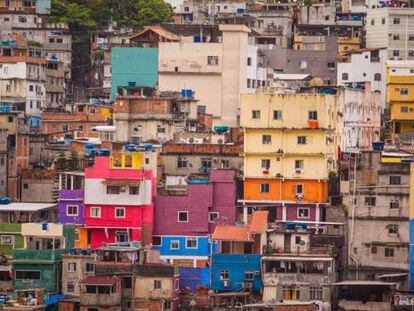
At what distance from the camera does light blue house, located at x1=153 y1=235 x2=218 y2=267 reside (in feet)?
249

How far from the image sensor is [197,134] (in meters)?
83.1

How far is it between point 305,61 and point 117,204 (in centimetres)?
2891

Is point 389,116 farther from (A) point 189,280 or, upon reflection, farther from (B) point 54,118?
(A) point 189,280

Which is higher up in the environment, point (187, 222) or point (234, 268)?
point (187, 222)

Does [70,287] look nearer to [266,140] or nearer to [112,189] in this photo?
[112,189]

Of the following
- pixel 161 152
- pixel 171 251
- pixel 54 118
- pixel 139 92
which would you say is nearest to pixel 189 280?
pixel 171 251

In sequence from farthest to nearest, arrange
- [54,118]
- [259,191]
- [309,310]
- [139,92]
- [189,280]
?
[54,118] → [139,92] → [259,191] → [189,280] → [309,310]

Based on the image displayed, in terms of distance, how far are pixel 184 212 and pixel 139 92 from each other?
A: 540 inches

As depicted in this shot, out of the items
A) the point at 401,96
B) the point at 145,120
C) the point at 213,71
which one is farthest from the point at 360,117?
the point at 145,120

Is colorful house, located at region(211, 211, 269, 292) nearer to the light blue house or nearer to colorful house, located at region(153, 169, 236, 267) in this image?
the light blue house

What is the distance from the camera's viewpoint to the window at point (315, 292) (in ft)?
230

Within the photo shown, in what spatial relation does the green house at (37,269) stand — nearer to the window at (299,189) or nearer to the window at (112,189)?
the window at (112,189)

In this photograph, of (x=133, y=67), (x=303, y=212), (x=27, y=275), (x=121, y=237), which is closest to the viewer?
(x=27, y=275)

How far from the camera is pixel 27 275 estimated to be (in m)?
71.4
